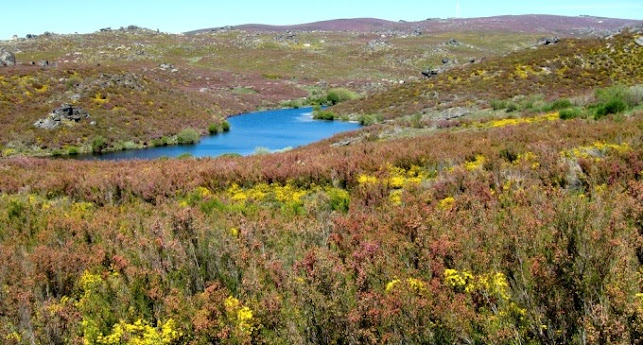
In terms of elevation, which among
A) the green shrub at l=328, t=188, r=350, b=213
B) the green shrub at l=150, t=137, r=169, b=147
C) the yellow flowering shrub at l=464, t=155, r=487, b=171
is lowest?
the green shrub at l=150, t=137, r=169, b=147

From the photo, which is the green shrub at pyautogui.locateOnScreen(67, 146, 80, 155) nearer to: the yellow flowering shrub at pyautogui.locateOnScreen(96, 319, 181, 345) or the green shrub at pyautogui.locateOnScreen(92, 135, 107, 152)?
the green shrub at pyautogui.locateOnScreen(92, 135, 107, 152)

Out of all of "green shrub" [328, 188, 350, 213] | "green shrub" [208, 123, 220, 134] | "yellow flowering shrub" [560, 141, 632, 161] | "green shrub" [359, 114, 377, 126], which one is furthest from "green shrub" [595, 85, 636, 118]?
"green shrub" [208, 123, 220, 134]

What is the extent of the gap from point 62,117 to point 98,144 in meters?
5.62

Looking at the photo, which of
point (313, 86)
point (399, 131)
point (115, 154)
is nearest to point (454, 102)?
point (399, 131)

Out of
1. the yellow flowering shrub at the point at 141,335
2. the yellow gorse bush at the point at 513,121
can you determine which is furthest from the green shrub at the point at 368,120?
the yellow flowering shrub at the point at 141,335

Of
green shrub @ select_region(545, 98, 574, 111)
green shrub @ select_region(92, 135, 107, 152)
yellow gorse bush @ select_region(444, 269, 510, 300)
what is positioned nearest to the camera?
yellow gorse bush @ select_region(444, 269, 510, 300)

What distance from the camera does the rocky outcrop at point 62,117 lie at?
39.7 meters

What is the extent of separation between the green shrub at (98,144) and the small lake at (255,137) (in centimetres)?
112

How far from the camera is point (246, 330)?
13.7 ft

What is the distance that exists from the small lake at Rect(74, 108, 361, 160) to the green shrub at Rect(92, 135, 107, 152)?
112cm

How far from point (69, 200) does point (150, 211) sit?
3.86 metres

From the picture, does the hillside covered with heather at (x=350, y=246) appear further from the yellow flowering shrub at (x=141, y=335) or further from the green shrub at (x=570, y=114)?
the green shrub at (x=570, y=114)

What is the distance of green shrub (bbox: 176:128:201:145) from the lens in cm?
4228

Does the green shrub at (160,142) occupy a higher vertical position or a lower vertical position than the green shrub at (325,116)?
lower
